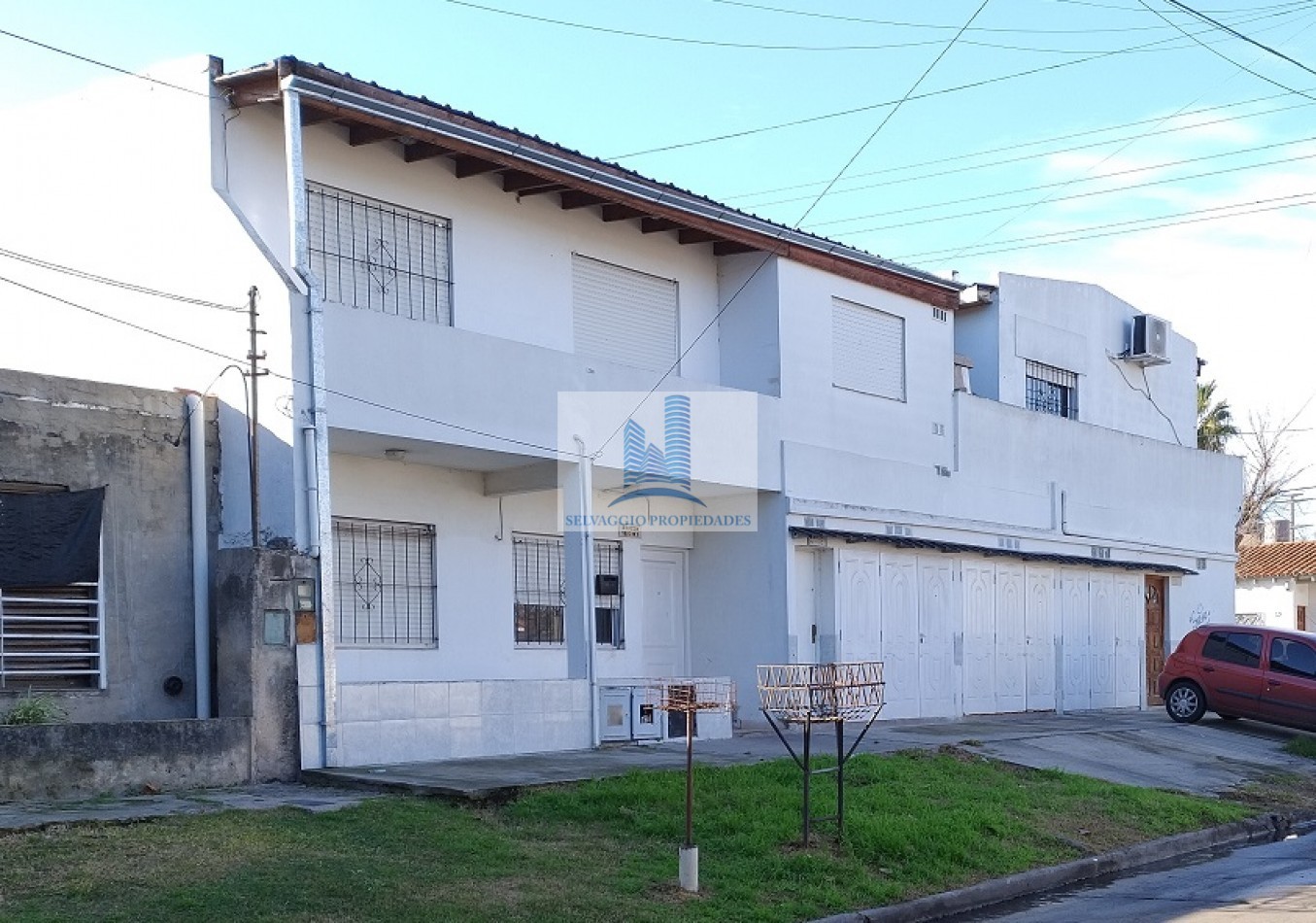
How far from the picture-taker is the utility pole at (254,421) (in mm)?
13766

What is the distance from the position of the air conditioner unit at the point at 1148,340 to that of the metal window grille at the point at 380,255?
Result: 56.1ft

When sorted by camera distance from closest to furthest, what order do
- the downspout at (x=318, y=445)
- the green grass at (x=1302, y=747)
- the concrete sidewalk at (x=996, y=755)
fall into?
the concrete sidewalk at (x=996, y=755)
the downspout at (x=318, y=445)
the green grass at (x=1302, y=747)

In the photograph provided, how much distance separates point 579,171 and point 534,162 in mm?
660

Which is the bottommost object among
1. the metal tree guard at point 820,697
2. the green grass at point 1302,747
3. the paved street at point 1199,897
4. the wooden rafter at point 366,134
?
the green grass at point 1302,747

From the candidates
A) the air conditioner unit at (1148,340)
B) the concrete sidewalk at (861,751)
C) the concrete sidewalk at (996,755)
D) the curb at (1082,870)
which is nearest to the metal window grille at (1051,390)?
the air conditioner unit at (1148,340)

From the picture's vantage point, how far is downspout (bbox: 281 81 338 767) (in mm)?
13688

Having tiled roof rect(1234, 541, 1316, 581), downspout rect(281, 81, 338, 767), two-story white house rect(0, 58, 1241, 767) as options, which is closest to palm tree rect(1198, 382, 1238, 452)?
tiled roof rect(1234, 541, 1316, 581)

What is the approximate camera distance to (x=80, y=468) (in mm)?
13281

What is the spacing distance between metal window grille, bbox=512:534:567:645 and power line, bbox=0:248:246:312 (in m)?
5.54

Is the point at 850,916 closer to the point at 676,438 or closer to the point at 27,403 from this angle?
the point at 27,403

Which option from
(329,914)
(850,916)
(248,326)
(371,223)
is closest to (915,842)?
(850,916)

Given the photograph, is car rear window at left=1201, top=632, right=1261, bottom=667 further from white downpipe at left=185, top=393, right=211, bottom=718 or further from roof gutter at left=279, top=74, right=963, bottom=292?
white downpipe at left=185, top=393, right=211, bottom=718

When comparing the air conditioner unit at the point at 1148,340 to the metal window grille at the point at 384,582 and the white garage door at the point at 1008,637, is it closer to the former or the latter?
the white garage door at the point at 1008,637

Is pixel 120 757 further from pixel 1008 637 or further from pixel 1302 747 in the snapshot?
pixel 1008 637
